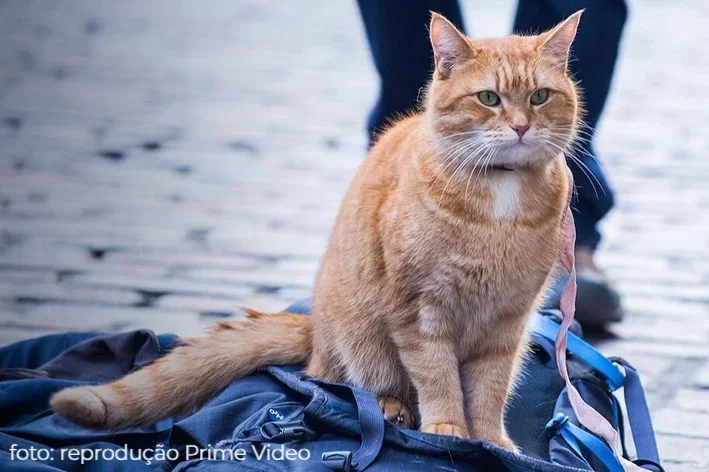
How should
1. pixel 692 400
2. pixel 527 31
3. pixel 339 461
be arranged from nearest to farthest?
pixel 339 461, pixel 692 400, pixel 527 31

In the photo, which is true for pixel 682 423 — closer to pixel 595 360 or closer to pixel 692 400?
pixel 692 400

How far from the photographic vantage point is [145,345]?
8.63 feet

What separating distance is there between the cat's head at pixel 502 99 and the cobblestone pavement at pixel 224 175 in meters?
0.93

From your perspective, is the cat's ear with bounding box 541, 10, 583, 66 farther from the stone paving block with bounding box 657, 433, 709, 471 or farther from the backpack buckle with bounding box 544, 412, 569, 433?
the stone paving block with bounding box 657, 433, 709, 471

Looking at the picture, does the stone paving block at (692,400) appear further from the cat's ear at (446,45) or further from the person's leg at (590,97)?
the cat's ear at (446,45)

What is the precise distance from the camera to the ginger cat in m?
2.23

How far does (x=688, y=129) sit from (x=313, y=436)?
3946 millimetres

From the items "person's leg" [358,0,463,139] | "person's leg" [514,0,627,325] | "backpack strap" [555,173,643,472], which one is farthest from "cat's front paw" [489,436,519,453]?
"person's leg" [358,0,463,139]

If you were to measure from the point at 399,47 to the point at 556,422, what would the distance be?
136 cm

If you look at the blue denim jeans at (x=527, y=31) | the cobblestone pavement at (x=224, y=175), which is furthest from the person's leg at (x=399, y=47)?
the cobblestone pavement at (x=224, y=175)

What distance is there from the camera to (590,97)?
3352 mm

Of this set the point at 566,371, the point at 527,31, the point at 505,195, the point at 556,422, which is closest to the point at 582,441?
the point at 556,422

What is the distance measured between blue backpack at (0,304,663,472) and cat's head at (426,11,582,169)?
21.7 inches

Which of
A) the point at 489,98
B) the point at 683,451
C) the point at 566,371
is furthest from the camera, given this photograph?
the point at 683,451
